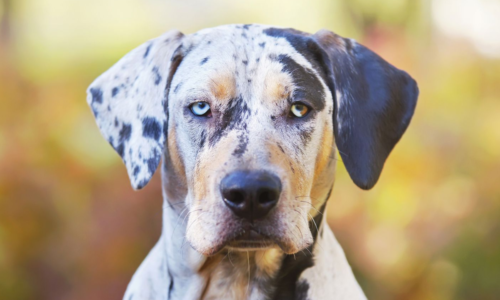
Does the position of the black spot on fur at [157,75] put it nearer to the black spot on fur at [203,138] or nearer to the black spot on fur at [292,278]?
the black spot on fur at [203,138]

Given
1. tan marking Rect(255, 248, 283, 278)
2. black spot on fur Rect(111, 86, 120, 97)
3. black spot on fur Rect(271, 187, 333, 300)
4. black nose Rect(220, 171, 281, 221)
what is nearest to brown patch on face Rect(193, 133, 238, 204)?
black nose Rect(220, 171, 281, 221)

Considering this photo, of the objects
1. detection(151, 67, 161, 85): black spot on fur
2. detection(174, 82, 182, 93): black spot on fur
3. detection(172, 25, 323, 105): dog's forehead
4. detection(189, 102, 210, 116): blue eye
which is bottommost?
detection(189, 102, 210, 116): blue eye

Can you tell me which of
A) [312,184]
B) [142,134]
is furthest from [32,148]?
[312,184]

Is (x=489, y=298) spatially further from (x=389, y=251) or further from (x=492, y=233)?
(x=389, y=251)

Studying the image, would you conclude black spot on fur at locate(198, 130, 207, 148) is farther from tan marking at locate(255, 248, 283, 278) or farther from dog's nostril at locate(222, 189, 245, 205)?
tan marking at locate(255, 248, 283, 278)

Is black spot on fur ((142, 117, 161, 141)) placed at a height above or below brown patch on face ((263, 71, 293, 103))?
below

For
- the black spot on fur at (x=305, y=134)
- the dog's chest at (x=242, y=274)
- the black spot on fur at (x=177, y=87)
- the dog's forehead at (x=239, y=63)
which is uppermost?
the dog's forehead at (x=239, y=63)

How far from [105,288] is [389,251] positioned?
3164mm

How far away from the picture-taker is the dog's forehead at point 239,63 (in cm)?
289

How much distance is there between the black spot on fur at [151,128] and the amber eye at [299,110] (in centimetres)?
68

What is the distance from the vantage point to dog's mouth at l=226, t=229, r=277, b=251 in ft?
8.50

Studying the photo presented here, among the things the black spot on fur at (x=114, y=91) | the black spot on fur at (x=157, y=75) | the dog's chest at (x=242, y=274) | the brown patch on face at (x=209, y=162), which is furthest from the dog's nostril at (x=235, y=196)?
the black spot on fur at (x=114, y=91)

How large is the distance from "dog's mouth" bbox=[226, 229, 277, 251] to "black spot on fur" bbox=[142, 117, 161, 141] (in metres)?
0.73

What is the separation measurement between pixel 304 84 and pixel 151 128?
2.63ft
